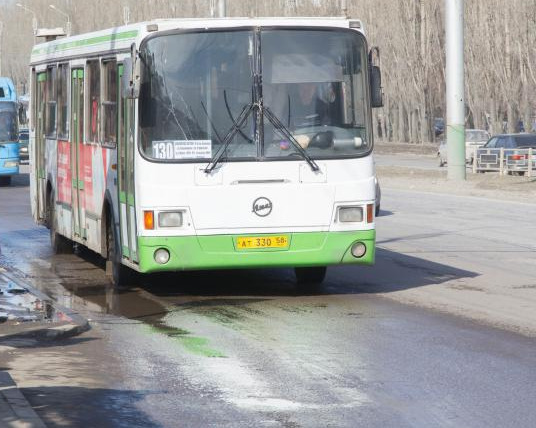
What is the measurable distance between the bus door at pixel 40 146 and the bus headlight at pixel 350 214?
22.5 ft

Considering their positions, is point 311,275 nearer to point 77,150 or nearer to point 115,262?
point 115,262

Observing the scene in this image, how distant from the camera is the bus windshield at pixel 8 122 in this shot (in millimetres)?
41188

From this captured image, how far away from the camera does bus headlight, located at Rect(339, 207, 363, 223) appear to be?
43.9ft

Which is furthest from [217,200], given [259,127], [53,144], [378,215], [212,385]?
[378,215]

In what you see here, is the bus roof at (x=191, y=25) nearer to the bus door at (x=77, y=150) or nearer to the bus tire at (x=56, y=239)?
the bus door at (x=77, y=150)

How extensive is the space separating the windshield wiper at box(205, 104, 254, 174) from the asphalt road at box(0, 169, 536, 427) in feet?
Result: 4.20

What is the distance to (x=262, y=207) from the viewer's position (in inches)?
520

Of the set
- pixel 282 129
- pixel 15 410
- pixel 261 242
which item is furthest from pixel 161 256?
pixel 15 410

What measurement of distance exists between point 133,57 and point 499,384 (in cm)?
596

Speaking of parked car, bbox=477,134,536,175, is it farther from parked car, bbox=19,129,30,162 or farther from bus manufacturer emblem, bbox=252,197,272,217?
bus manufacturer emblem, bbox=252,197,272,217

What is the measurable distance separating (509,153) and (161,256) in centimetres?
2932

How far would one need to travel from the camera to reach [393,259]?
1748cm

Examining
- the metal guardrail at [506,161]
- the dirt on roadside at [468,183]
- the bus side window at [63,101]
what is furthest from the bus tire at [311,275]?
the metal guardrail at [506,161]

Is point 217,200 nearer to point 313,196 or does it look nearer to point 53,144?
point 313,196
